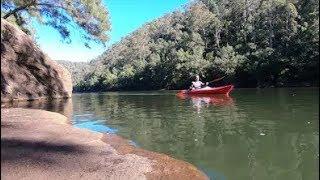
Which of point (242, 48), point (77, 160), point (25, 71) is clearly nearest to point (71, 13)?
point (25, 71)

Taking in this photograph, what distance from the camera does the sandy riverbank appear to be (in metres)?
7.55

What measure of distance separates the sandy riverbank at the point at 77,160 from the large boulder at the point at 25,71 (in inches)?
799

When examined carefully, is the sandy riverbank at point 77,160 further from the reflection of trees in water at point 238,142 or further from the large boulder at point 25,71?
the large boulder at point 25,71

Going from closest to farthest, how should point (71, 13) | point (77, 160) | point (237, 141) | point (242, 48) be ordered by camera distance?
point (77, 160) < point (237, 141) < point (71, 13) < point (242, 48)

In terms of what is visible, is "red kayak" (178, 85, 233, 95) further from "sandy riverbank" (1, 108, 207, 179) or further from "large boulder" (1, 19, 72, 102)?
"sandy riverbank" (1, 108, 207, 179)

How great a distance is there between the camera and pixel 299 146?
1048cm

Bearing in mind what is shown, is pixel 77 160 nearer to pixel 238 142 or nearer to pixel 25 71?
pixel 238 142

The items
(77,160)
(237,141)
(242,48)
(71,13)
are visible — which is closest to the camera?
(77,160)

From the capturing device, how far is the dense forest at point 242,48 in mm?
54844

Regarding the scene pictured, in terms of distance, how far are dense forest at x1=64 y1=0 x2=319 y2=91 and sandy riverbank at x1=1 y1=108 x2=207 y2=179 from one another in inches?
1752

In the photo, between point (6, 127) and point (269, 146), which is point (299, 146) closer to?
point (269, 146)

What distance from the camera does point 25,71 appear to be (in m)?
33.1

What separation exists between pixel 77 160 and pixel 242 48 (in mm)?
61265

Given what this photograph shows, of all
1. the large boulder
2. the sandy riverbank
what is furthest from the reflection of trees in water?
the large boulder
